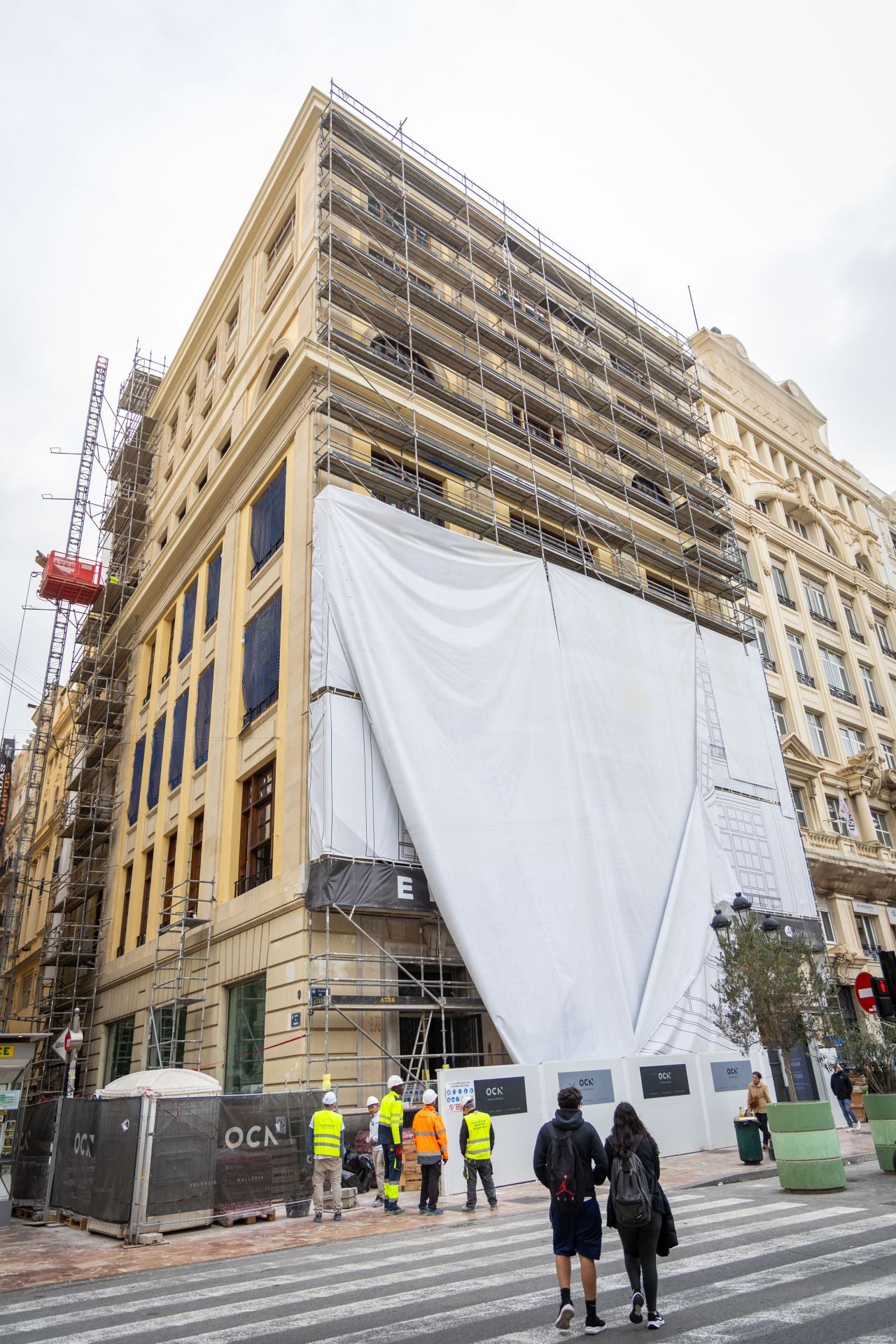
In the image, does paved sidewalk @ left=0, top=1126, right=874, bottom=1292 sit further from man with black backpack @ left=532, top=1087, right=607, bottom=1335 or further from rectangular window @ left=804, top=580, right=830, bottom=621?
rectangular window @ left=804, top=580, right=830, bottom=621

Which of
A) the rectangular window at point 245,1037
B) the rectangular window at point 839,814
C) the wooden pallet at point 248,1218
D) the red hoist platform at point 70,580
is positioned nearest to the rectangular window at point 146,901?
the rectangular window at point 245,1037

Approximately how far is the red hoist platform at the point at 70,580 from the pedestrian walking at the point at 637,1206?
35.2m

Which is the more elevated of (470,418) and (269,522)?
(470,418)

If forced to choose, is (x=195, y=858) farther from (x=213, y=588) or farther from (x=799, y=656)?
(x=799, y=656)

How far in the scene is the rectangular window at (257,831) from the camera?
20.3 metres

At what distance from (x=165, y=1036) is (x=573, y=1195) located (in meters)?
19.0

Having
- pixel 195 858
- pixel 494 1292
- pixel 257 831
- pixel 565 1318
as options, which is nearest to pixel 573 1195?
pixel 565 1318

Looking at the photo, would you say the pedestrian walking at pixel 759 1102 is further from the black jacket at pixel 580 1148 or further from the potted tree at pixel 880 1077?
the black jacket at pixel 580 1148

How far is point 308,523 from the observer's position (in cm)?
2114

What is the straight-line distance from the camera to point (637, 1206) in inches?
246

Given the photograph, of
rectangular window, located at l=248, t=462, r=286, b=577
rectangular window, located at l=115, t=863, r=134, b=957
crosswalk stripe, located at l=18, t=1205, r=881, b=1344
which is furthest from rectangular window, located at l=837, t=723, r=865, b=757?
crosswalk stripe, located at l=18, t=1205, r=881, b=1344

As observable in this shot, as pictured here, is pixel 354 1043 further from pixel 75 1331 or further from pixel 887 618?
pixel 887 618

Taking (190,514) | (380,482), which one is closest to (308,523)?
(380,482)

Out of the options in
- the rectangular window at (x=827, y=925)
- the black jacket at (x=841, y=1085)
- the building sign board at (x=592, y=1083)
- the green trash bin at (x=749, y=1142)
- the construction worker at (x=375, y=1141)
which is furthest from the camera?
the rectangular window at (x=827, y=925)
